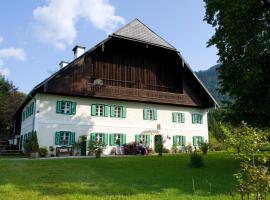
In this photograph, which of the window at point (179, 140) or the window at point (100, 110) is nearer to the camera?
the window at point (100, 110)

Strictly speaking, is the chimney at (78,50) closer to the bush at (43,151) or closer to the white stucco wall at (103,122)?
the white stucco wall at (103,122)

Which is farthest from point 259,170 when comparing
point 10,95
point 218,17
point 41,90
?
point 10,95

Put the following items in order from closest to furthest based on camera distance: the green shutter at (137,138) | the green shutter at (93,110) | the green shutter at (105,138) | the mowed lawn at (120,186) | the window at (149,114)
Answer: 1. the mowed lawn at (120,186)
2. the green shutter at (93,110)
3. the green shutter at (105,138)
4. the green shutter at (137,138)
5. the window at (149,114)

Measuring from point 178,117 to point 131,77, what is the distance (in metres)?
6.25

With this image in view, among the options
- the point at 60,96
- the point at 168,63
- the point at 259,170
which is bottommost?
the point at 259,170

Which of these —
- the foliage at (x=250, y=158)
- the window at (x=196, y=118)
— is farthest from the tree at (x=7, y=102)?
the foliage at (x=250, y=158)

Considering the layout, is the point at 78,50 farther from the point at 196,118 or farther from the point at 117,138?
the point at 196,118

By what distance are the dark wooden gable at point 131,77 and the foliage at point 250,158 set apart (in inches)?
731

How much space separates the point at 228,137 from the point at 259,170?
104 cm

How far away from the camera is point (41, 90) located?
22422mm

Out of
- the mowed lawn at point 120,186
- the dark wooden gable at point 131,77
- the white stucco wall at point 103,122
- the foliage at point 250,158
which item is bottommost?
the mowed lawn at point 120,186

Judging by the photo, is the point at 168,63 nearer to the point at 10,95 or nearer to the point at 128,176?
the point at 128,176

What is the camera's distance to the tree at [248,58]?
38.7 feet

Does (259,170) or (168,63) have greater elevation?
(168,63)
